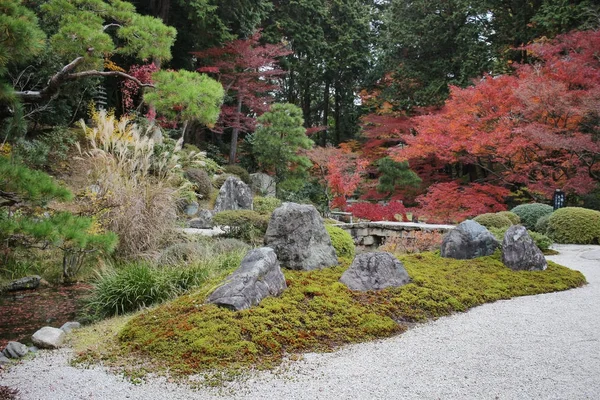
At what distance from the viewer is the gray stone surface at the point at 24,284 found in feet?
15.3

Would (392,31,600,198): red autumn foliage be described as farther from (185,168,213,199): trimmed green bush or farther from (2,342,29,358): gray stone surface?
(2,342,29,358): gray stone surface

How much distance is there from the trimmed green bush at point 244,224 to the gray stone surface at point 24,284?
244cm

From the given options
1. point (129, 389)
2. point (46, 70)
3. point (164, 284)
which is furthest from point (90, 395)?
point (46, 70)

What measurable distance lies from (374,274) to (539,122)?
7588 millimetres

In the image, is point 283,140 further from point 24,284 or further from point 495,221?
point 24,284

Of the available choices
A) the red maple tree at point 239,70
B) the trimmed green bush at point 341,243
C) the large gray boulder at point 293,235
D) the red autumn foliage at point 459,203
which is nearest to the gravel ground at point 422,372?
the large gray boulder at point 293,235

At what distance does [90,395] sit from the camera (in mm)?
2260

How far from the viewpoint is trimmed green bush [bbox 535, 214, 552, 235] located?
841 centimetres

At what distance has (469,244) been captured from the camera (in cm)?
550

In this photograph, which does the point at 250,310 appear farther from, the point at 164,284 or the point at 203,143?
the point at 203,143

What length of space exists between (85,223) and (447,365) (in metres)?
2.17

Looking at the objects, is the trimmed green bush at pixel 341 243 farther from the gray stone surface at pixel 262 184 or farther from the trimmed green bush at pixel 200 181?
the gray stone surface at pixel 262 184

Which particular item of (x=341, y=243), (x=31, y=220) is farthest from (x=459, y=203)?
(x=31, y=220)

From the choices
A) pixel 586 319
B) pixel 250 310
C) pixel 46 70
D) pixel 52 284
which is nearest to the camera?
pixel 250 310
